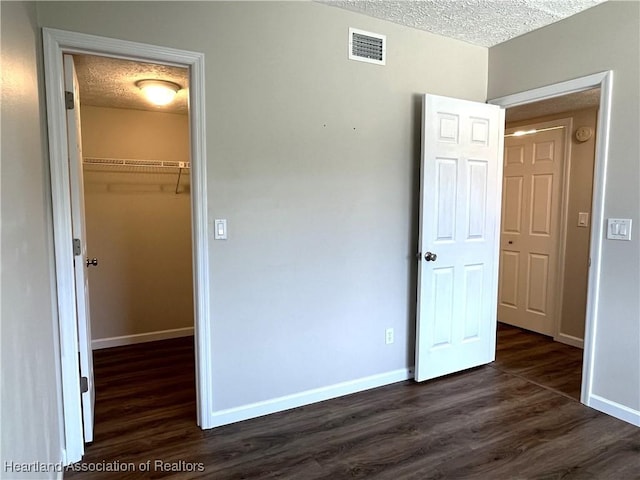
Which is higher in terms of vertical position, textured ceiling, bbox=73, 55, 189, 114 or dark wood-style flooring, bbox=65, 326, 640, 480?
textured ceiling, bbox=73, 55, 189, 114

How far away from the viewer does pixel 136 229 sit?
152 inches

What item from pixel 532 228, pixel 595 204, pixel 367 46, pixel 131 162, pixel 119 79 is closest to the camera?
pixel 595 204

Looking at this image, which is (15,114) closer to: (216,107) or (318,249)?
(216,107)

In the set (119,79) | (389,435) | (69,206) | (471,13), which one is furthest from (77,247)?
(471,13)

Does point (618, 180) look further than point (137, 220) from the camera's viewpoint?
No

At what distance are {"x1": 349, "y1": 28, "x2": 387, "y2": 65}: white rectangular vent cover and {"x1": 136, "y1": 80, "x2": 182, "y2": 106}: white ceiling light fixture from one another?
4.45ft

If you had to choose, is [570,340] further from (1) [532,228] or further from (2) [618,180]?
(2) [618,180]

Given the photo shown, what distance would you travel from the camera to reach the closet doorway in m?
3.66

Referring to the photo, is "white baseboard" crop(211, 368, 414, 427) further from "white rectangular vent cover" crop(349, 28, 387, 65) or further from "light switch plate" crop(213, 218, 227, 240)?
"white rectangular vent cover" crop(349, 28, 387, 65)

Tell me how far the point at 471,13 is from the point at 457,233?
144 cm

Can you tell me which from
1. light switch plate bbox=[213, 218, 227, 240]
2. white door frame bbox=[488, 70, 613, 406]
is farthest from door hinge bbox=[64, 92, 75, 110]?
white door frame bbox=[488, 70, 613, 406]

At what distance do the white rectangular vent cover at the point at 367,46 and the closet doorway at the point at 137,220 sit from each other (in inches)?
60.4

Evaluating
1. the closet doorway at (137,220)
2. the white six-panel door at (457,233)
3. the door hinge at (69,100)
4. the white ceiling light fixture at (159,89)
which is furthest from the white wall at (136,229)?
the white six-panel door at (457,233)

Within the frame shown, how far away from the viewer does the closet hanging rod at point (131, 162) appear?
346 centimetres
